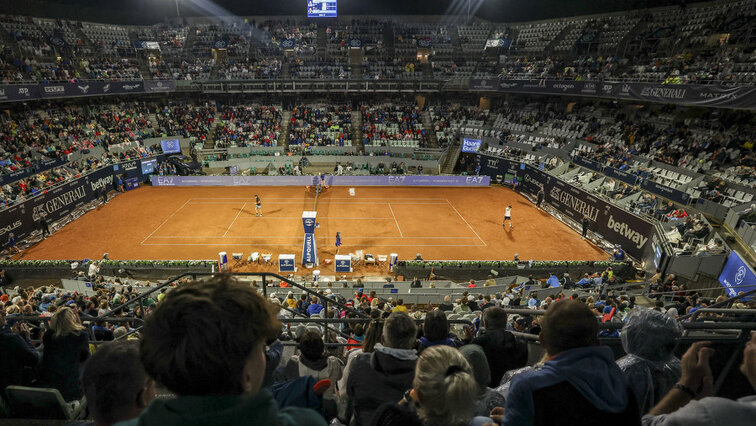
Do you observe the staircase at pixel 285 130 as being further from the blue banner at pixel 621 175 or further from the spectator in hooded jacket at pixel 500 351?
the spectator in hooded jacket at pixel 500 351

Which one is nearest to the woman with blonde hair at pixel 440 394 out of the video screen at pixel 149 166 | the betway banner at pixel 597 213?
the betway banner at pixel 597 213

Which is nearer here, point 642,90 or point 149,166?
point 642,90

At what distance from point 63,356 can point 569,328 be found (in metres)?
5.22

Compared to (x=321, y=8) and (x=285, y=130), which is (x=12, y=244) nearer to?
(x=285, y=130)

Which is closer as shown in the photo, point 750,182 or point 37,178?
point 750,182

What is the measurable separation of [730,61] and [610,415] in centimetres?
3415

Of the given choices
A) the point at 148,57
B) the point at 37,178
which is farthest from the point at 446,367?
the point at 148,57

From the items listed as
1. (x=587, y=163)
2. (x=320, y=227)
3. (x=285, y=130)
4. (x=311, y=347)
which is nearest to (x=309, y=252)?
(x=320, y=227)

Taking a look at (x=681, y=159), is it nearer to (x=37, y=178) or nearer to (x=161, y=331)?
(x=161, y=331)

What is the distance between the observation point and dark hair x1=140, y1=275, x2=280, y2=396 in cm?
137

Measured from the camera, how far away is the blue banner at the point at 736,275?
525 inches

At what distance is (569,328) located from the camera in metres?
2.58

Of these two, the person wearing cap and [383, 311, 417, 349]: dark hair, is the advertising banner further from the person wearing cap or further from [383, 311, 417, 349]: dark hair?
the person wearing cap

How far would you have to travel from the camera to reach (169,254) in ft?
73.9
